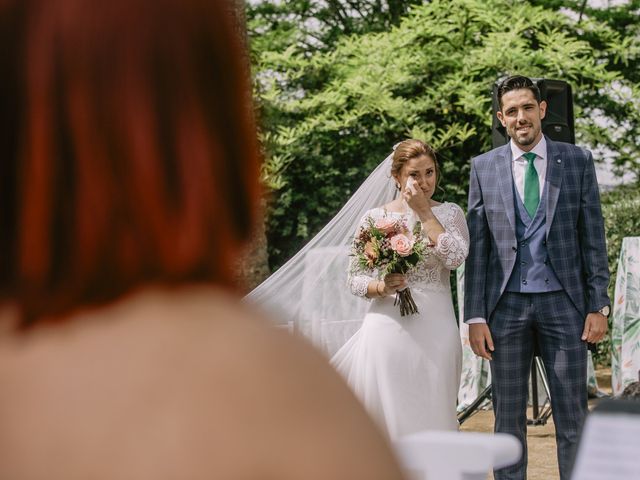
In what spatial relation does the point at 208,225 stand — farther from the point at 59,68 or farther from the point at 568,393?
the point at 568,393

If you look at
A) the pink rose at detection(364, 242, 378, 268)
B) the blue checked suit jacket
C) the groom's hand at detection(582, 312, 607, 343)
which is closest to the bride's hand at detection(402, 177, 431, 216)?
the pink rose at detection(364, 242, 378, 268)

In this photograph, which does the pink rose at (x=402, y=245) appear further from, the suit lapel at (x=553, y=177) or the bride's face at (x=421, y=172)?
the suit lapel at (x=553, y=177)

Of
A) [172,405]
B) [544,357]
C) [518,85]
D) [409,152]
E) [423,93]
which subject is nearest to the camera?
[172,405]

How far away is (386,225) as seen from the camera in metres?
5.70

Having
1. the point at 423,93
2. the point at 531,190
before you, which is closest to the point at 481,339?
the point at 531,190

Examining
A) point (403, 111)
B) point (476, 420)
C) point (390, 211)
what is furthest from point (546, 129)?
point (403, 111)

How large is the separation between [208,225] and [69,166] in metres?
0.13

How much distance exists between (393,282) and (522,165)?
1.02m

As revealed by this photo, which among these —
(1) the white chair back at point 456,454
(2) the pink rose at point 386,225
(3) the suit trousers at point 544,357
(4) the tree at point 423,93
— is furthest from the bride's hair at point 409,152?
→ (4) the tree at point 423,93

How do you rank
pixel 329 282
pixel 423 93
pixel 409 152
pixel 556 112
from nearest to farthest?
pixel 409 152, pixel 556 112, pixel 329 282, pixel 423 93

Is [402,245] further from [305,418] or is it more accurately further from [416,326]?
[305,418]

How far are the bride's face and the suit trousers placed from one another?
100 cm

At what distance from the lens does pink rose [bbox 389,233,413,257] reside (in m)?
5.51

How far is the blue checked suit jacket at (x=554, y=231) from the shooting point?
16.3ft
